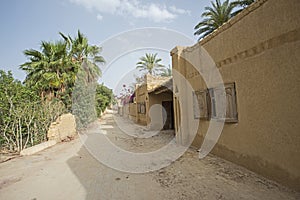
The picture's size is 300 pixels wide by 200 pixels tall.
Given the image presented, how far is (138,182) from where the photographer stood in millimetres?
4941

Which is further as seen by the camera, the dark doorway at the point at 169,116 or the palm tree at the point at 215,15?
the palm tree at the point at 215,15

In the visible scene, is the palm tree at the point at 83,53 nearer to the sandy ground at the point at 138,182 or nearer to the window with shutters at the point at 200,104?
the window with shutters at the point at 200,104

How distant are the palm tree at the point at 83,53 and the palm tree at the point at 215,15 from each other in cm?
1157

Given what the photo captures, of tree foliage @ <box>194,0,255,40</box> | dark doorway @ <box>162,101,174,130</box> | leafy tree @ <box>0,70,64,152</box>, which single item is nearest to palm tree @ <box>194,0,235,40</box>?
tree foliage @ <box>194,0,255,40</box>

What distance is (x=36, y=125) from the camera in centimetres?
1011

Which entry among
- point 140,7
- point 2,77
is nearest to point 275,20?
point 140,7

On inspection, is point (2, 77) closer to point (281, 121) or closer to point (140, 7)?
point (140, 7)

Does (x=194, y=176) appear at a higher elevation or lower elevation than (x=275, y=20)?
lower

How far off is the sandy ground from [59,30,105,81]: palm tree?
40.9 feet

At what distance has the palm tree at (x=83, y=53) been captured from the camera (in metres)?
17.9

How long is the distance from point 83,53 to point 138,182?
1658cm

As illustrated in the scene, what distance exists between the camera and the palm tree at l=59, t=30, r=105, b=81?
1786 centimetres

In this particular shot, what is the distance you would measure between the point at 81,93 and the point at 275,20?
1488 centimetres

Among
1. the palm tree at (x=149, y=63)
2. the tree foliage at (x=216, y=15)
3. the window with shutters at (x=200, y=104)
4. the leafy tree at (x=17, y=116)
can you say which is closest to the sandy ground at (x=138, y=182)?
the window with shutters at (x=200, y=104)
